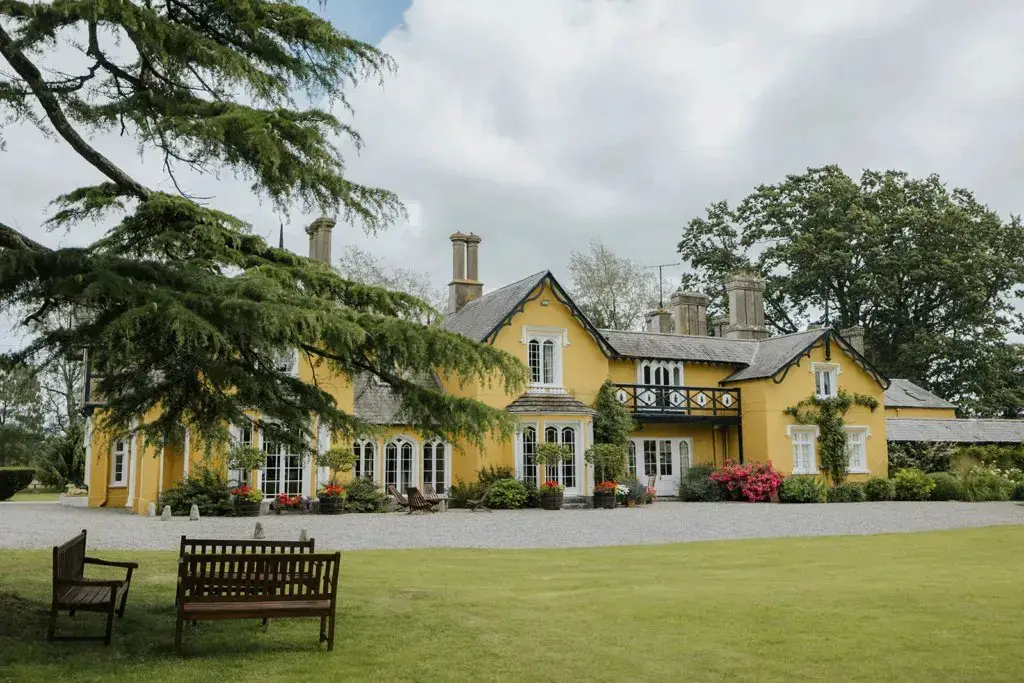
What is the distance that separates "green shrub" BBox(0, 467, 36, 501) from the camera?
30.0 m

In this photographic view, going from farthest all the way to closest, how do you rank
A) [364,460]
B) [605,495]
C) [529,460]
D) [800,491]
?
[800,491], [529,460], [605,495], [364,460]

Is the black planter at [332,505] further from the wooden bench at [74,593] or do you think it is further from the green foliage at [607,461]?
the wooden bench at [74,593]

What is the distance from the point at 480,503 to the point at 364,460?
3489 mm

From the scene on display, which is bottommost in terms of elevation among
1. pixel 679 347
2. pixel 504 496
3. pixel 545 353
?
pixel 504 496

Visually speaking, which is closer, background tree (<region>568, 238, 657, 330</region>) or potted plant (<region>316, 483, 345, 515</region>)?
potted plant (<region>316, 483, 345, 515</region>)

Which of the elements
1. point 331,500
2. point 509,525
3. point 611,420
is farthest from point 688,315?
point 509,525

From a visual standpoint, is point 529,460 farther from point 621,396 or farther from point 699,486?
point 699,486

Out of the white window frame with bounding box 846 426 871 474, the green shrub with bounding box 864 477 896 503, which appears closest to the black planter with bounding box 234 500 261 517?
the green shrub with bounding box 864 477 896 503

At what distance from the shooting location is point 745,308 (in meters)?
33.8

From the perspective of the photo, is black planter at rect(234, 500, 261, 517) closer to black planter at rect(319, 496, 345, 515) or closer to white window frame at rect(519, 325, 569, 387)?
black planter at rect(319, 496, 345, 515)

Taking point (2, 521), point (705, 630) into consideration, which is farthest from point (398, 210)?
point (2, 521)

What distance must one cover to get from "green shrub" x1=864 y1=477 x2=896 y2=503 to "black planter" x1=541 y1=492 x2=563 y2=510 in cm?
1039

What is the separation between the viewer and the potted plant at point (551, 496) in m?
24.1

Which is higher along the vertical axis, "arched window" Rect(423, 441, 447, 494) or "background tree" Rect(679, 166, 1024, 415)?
"background tree" Rect(679, 166, 1024, 415)
